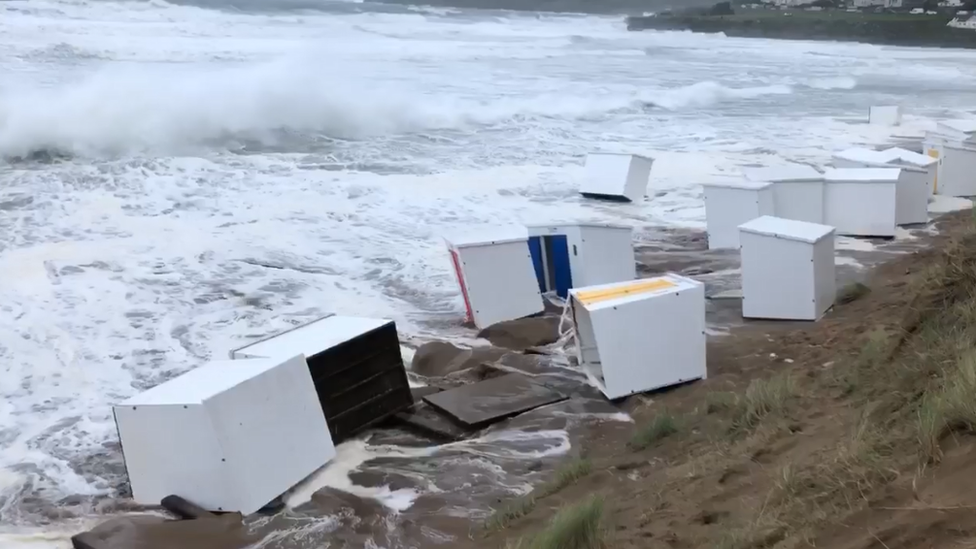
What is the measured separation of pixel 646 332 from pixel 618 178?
327 inches

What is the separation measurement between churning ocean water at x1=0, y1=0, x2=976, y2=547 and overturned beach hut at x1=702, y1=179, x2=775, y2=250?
1.89m

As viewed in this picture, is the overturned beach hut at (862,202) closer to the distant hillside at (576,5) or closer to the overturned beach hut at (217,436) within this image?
the overturned beach hut at (217,436)

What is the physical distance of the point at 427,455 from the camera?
20.0 feet

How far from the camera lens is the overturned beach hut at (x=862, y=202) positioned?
10875 millimetres

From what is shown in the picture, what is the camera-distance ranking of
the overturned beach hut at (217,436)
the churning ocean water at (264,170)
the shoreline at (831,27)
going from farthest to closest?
the shoreline at (831,27) → the churning ocean water at (264,170) → the overturned beach hut at (217,436)

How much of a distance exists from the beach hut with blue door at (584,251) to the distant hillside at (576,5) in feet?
230

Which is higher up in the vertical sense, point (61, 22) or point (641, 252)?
point (61, 22)

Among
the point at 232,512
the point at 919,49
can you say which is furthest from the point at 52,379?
the point at 919,49

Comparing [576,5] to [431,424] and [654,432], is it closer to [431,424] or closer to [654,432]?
[431,424]

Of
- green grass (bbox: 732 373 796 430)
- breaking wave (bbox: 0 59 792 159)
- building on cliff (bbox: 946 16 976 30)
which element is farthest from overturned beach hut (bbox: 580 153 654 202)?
building on cliff (bbox: 946 16 976 30)

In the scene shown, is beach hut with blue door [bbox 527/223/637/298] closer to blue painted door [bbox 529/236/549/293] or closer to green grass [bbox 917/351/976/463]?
blue painted door [bbox 529/236/549/293]

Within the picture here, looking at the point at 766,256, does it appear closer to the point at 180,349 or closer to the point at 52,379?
the point at 180,349

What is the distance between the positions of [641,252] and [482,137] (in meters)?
12.1

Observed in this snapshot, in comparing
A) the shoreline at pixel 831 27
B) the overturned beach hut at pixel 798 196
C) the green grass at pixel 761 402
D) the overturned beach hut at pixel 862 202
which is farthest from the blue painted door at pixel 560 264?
the shoreline at pixel 831 27
